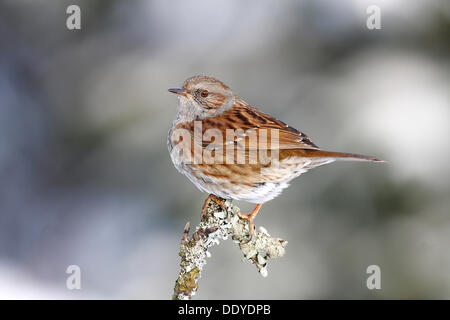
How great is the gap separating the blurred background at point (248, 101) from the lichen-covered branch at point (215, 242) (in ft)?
3.83

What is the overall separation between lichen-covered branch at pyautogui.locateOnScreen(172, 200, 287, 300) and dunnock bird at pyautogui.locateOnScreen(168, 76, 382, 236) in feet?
0.29

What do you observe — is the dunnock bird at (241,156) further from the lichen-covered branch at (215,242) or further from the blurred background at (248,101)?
the blurred background at (248,101)

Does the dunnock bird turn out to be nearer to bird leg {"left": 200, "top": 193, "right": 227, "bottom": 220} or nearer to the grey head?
bird leg {"left": 200, "top": 193, "right": 227, "bottom": 220}

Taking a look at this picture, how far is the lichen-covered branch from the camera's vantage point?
8.89 feet

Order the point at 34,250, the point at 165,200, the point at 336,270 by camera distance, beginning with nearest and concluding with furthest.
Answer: the point at 336,270, the point at 165,200, the point at 34,250

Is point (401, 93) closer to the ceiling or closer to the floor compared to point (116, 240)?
closer to the ceiling

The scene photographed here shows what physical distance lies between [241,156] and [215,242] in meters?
0.60

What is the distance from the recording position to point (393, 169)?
4.31 metres

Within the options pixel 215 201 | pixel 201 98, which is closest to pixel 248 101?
pixel 201 98

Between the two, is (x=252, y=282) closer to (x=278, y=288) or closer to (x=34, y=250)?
(x=278, y=288)

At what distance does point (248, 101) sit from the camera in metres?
4.58

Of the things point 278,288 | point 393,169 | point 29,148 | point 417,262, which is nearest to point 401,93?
point 393,169

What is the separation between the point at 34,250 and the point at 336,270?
8.86 ft

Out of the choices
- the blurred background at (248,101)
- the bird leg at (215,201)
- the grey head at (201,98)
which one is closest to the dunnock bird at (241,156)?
the bird leg at (215,201)
